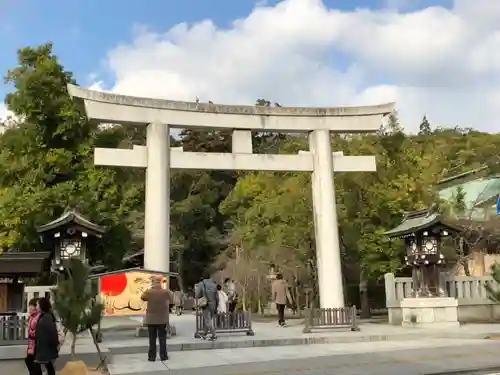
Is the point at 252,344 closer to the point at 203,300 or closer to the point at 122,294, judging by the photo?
the point at 203,300

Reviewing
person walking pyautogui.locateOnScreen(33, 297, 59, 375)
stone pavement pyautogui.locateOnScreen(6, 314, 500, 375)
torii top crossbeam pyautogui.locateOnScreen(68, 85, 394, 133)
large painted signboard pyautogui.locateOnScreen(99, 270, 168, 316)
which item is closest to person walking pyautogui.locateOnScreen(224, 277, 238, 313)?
stone pavement pyautogui.locateOnScreen(6, 314, 500, 375)

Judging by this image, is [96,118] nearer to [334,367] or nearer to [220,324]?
[220,324]

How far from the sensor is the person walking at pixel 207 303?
1441cm

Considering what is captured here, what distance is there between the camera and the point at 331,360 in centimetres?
1125

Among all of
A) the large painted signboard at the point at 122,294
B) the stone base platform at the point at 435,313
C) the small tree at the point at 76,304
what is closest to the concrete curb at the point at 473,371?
the small tree at the point at 76,304

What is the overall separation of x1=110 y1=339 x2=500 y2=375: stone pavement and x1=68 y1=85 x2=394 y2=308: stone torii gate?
5080 millimetres

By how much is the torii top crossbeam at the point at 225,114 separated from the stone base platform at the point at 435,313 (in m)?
6.32

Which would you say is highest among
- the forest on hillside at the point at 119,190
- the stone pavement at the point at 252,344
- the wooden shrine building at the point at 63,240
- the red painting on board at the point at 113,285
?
the forest on hillside at the point at 119,190

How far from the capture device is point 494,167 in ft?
96.0

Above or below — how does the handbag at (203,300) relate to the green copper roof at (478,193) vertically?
below

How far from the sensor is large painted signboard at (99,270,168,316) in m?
14.4

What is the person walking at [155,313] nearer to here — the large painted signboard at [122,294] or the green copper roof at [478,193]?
the large painted signboard at [122,294]

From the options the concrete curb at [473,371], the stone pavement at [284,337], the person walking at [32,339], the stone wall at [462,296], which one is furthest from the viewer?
the stone wall at [462,296]

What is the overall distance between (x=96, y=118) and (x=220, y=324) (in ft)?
24.2
